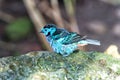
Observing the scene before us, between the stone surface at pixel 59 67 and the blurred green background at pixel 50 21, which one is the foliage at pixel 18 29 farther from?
the stone surface at pixel 59 67

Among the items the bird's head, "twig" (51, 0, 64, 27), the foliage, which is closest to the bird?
the bird's head

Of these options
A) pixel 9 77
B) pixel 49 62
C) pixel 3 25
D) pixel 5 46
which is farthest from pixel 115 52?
pixel 3 25

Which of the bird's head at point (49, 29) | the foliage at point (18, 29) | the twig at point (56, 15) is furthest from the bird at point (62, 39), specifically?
the foliage at point (18, 29)

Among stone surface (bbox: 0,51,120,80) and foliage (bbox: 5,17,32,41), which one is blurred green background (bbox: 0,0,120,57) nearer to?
foliage (bbox: 5,17,32,41)

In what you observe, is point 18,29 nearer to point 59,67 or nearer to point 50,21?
point 50,21

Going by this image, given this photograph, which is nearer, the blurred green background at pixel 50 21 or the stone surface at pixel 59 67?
the stone surface at pixel 59 67

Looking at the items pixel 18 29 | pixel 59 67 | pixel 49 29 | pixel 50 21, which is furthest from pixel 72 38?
pixel 50 21

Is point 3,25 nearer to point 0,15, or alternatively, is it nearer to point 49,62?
point 0,15
